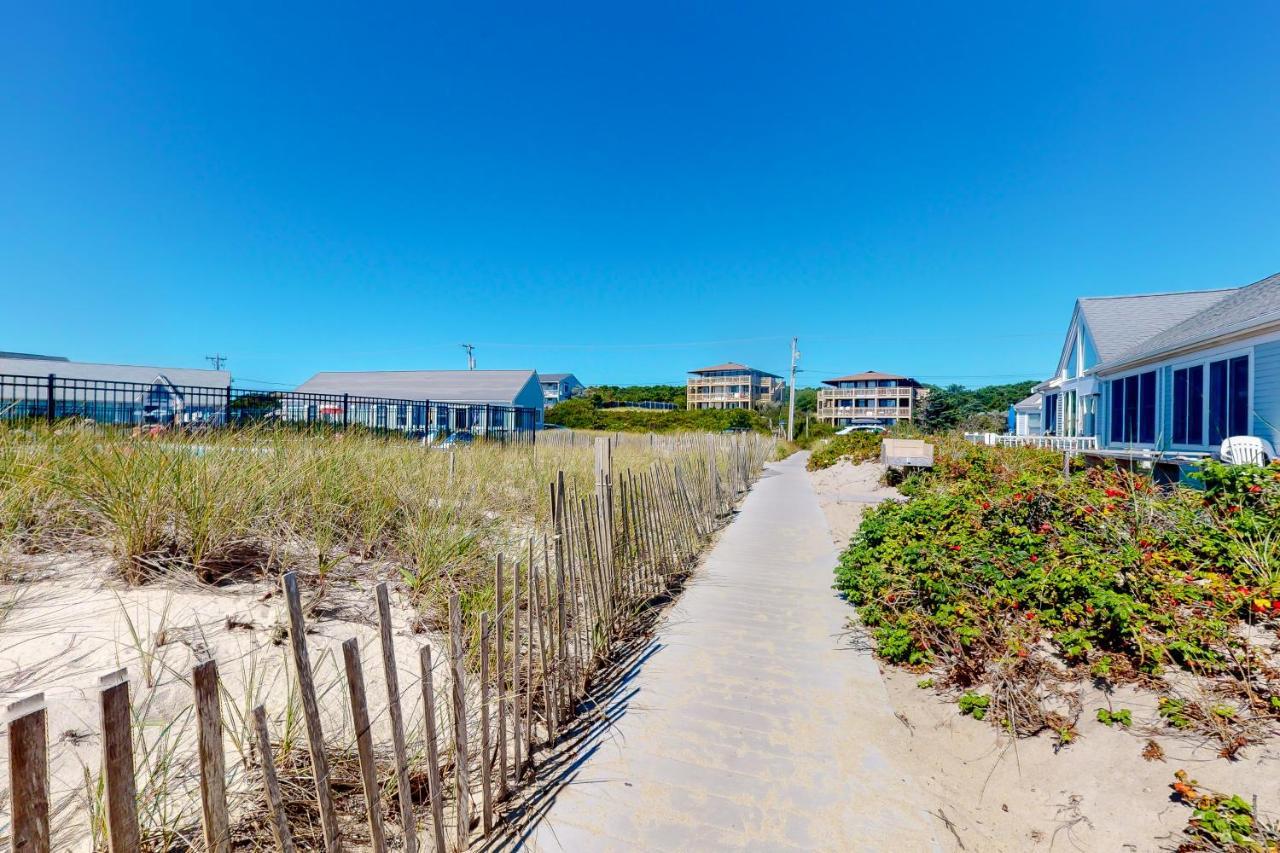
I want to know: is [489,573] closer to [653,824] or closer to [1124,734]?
[653,824]

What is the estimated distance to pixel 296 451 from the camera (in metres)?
5.50

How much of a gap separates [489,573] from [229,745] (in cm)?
187

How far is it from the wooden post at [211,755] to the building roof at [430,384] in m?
32.0

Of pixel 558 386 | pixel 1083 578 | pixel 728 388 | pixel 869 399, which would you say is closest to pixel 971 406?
pixel 869 399

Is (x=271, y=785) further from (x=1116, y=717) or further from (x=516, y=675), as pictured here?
(x=1116, y=717)

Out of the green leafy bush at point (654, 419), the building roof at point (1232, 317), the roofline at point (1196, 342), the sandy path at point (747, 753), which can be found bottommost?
the sandy path at point (747, 753)

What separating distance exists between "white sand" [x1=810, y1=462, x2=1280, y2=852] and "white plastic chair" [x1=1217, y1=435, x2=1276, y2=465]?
7664 millimetres

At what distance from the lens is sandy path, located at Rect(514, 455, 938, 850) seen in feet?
8.14

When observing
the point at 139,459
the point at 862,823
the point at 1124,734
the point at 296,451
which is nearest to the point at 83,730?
the point at 139,459

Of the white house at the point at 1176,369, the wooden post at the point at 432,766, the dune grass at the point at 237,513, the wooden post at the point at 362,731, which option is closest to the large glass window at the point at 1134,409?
the white house at the point at 1176,369

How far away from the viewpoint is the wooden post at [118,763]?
3.56 feet

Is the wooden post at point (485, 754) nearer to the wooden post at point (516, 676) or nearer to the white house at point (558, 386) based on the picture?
the wooden post at point (516, 676)

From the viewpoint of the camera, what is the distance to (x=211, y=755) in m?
1.31

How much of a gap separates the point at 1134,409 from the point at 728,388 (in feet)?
223
